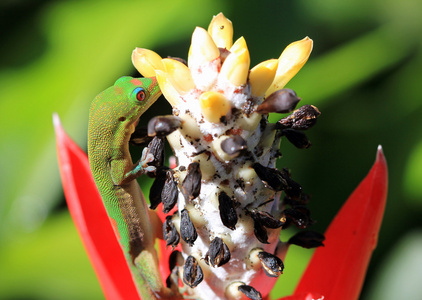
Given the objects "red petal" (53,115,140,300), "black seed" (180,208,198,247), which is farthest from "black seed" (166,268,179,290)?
"black seed" (180,208,198,247)

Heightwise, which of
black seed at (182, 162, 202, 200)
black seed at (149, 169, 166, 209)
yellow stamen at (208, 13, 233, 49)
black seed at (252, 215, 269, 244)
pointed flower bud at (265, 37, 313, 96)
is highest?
yellow stamen at (208, 13, 233, 49)

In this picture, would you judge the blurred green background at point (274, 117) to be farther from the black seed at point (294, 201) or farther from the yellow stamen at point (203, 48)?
the yellow stamen at point (203, 48)

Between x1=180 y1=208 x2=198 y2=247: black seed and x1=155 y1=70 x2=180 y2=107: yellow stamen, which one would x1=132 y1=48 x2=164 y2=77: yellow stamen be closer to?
x1=155 y1=70 x2=180 y2=107: yellow stamen

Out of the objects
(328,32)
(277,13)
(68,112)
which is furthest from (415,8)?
(68,112)

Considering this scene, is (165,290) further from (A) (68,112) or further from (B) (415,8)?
(B) (415,8)

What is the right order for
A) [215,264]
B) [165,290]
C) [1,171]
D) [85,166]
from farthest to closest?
[1,171]
[85,166]
[165,290]
[215,264]

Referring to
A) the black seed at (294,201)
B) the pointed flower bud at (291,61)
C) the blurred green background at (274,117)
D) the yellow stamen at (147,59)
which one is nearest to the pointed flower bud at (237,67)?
the pointed flower bud at (291,61)
